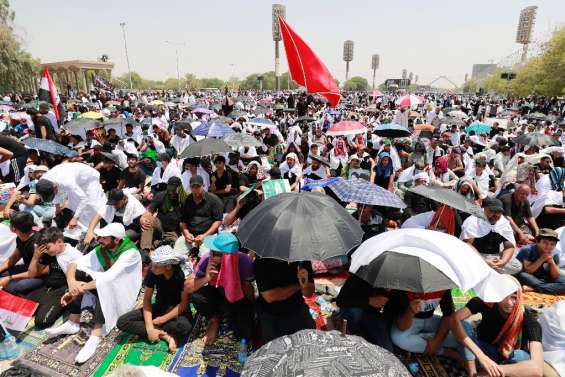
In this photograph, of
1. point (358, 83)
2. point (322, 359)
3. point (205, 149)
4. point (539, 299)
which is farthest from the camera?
point (358, 83)

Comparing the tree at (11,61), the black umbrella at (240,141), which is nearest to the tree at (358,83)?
the tree at (11,61)

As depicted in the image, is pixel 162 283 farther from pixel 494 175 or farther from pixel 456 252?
pixel 494 175

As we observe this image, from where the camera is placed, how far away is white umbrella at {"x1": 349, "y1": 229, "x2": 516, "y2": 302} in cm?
265

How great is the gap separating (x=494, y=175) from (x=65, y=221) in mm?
9323

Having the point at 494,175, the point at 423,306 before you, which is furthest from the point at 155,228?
the point at 494,175

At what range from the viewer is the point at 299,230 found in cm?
281

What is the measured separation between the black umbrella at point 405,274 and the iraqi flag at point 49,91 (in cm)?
1010

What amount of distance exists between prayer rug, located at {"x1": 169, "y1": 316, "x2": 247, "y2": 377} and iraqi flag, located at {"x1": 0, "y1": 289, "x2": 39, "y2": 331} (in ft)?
5.46

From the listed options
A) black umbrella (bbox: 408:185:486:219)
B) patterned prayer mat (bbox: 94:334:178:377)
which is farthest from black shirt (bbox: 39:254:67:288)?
black umbrella (bbox: 408:185:486:219)

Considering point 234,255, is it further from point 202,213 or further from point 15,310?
point 15,310

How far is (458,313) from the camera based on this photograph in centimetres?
315

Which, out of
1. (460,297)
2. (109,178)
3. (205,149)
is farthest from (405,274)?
(109,178)

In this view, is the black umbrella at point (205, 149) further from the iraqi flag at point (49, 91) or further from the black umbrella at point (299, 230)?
the iraqi flag at point (49, 91)

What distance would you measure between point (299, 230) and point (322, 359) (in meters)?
1.43
